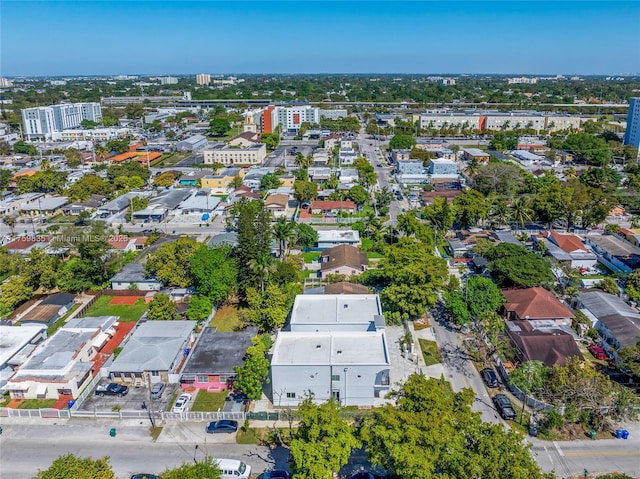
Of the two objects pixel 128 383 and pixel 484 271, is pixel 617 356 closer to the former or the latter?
pixel 484 271

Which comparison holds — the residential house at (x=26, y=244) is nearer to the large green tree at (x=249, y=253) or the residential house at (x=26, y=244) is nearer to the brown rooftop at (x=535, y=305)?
the large green tree at (x=249, y=253)

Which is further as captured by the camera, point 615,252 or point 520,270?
point 615,252

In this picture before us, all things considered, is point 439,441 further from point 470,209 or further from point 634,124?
point 634,124

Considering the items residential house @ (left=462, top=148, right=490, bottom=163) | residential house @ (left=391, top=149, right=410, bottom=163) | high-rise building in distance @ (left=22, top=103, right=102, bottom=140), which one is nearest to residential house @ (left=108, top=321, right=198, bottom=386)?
residential house @ (left=391, top=149, right=410, bottom=163)

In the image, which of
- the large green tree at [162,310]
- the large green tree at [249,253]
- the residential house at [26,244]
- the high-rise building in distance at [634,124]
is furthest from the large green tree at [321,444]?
the high-rise building in distance at [634,124]

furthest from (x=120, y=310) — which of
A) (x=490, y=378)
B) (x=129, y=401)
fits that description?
(x=490, y=378)

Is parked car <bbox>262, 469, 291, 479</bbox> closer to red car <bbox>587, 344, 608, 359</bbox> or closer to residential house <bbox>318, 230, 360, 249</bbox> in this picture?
red car <bbox>587, 344, 608, 359</bbox>

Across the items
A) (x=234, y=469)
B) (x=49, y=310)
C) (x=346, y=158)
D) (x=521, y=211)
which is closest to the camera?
(x=234, y=469)
